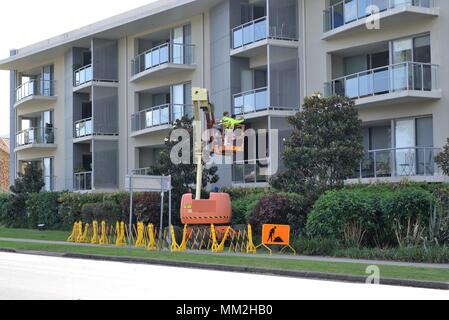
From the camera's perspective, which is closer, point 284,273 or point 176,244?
point 284,273

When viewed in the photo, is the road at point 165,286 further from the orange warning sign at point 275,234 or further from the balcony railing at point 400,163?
the balcony railing at point 400,163

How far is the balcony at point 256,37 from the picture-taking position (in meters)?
30.8

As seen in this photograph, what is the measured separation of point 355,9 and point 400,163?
6.84 metres

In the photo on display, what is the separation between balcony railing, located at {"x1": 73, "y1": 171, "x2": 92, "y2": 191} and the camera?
42.2 metres

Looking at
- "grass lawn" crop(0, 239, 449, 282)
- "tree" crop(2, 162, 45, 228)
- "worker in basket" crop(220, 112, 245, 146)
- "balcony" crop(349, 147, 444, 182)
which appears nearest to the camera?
"grass lawn" crop(0, 239, 449, 282)

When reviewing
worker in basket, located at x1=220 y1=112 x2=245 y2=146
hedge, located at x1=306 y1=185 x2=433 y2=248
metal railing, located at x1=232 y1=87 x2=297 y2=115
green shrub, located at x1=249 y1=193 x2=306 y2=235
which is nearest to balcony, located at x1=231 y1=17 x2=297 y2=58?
metal railing, located at x1=232 y1=87 x2=297 y2=115

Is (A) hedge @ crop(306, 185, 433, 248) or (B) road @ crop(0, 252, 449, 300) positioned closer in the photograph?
→ (B) road @ crop(0, 252, 449, 300)

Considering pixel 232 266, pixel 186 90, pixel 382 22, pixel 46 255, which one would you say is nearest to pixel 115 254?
pixel 46 255

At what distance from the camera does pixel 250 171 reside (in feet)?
103

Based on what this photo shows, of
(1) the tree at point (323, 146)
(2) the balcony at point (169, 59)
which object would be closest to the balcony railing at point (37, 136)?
(2) the balcony at point (169, 59)

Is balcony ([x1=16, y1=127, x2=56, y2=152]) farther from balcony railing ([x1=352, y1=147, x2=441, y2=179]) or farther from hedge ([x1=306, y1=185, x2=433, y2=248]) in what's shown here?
hedge ([x1=306, y1=185, x2=433, y2=248])

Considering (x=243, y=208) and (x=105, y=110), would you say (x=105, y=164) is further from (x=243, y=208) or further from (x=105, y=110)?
(x=243, y=208)

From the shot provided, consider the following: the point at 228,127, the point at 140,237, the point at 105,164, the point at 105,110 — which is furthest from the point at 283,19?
the point at 105,164

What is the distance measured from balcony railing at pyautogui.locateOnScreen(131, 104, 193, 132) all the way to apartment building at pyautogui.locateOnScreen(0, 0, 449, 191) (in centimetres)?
10
